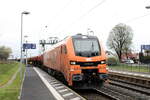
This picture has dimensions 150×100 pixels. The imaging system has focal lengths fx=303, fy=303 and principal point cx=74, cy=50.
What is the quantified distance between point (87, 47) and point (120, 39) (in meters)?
65.4

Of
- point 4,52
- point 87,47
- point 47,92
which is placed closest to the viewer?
point 47,92

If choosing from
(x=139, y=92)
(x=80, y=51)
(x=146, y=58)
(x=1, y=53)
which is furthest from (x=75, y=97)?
(x=1, y=53)

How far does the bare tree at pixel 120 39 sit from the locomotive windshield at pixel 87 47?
61848 millimetres

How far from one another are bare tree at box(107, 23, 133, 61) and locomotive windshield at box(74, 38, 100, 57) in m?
61.8

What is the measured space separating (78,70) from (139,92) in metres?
4.00

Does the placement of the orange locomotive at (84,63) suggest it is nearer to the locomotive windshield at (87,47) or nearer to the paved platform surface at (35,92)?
the locomotive windshield at (87,47)

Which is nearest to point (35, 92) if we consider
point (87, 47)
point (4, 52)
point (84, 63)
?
point (84, 63)

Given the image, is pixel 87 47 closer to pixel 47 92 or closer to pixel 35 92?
pixel 47 92

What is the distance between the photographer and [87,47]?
17.4m

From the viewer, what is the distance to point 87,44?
57.6 ft

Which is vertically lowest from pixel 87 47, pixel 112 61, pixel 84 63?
pixel 84 63

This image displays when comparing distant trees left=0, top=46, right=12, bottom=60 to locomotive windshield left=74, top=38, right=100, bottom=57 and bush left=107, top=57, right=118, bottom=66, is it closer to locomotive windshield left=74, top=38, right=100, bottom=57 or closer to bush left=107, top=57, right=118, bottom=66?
bush left=107, top=57, right=118, bottom=66

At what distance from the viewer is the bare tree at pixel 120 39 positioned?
262ft

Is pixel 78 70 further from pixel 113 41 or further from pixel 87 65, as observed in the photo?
pixel 113 41
